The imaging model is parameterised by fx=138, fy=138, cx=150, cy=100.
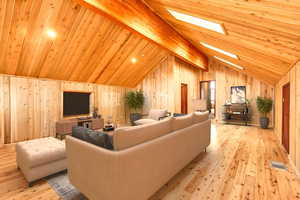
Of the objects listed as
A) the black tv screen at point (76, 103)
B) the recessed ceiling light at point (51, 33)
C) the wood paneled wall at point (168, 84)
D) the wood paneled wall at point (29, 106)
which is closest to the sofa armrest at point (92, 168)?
the recessed ceiling light at point (51, 33)

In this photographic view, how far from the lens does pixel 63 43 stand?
369 centimetres

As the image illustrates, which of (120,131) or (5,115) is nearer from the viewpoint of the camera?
(120,131)

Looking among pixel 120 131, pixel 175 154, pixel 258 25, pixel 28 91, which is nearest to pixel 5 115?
pixel 28 91

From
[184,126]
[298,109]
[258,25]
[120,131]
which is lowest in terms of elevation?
[184,126]

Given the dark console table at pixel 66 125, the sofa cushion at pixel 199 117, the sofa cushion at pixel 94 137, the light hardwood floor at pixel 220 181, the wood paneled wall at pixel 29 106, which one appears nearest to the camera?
the sofa cushion at pixel 94 137

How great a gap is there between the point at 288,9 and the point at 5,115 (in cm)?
595

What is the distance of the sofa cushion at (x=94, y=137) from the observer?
153cm

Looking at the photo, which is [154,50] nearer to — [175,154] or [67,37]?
[67,37]

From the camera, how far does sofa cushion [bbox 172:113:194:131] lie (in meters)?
2.30

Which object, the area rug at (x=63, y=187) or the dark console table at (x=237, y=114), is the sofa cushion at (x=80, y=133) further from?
the dark console table at (x=237, y=114)

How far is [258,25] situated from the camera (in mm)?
1591

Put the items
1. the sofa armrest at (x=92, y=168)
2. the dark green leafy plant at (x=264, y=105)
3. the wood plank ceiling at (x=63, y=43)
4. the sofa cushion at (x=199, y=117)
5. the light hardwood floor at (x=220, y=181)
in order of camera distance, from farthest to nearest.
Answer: the dark green leafy plant at (x=264, y=105) → the sofa cushion at (x=199, y=117) → the wood plank ceiling at (x=63, y=43) → the light hardwood floor at (x=220, y=181) → the sofa armrest at (x=92, y=168)

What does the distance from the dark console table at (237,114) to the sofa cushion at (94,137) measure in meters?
6.96

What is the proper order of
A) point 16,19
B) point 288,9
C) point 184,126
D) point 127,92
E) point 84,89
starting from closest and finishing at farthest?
point 288,9 → point 184,126 → point 16,19 → point 84,89 → point 127,92
